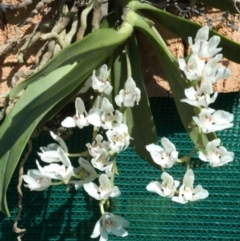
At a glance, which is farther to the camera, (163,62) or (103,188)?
(163,62)

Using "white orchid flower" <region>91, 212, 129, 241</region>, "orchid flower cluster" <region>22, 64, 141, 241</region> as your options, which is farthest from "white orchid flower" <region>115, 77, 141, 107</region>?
"white orchid flower" <region>91, 212, 129, 241</region>

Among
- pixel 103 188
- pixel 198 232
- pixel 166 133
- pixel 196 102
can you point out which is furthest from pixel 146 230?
pixel 196 102

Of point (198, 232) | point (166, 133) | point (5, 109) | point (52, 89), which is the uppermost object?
point (52, 89)

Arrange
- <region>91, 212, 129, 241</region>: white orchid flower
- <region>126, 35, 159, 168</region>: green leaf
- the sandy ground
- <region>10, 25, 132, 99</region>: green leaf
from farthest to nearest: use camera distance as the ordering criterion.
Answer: the sandy ground
<region>126, 35, 159, 168</region>: green leaf
<region>91, 212, 129, 241</region>: white orchid flower
<region>10, 25, 132, 99</region>: green leaf

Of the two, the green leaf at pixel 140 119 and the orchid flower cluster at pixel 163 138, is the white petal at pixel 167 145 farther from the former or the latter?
the green leaf at pixel 140 119

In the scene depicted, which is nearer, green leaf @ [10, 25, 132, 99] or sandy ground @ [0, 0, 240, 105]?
green leaf @ [10, 25, 132, 99]

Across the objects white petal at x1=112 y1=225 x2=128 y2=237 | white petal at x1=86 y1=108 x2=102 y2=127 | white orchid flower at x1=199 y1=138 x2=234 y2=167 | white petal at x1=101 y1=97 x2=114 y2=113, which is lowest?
white petal at x1=112 y1=225 x2=128 y2=237

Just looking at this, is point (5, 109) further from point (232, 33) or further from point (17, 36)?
point (232, 33)

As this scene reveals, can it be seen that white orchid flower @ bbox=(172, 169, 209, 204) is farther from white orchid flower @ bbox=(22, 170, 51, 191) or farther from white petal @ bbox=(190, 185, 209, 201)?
white orchid flower @ bbox=(22, 170, 51, 191)
